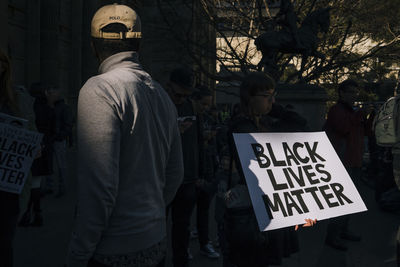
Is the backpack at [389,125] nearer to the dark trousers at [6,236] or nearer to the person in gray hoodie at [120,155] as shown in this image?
the person in gray hoodie at [120,155]

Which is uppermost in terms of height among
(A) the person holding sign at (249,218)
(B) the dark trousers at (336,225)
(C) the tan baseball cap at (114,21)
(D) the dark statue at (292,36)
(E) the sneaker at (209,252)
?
(D) the dark statue at (292,36)

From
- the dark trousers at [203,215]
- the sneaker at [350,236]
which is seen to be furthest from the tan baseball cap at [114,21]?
the sneaker at [350,236]

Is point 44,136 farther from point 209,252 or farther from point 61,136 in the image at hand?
point 209,252

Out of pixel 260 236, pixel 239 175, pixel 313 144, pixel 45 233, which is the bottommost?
pixel 45 233

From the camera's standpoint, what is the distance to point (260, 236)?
8.30 feet

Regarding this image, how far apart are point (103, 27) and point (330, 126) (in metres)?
4.13

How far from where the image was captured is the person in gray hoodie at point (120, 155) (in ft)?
5.22

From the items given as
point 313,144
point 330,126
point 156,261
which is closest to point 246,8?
point 330,126

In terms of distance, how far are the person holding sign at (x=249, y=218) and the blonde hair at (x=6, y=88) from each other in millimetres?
1503

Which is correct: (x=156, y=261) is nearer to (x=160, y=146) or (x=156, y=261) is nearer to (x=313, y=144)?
(x=160, y=146)

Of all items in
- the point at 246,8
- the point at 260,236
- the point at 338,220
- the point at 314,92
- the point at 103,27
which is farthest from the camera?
the point at 246,8

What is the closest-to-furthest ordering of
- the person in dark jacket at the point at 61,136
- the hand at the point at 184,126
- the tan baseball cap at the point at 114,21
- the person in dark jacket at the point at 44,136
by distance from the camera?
the tan baseball cap at the point at 114,21, the hand at the point at 184,126, the person in dark jacket at the point at 44,136, the person in dark jacket at the point at 61,136

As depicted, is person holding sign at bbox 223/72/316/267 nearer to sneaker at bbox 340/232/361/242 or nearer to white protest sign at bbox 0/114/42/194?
white protest sign at bbox 0/114/42/194

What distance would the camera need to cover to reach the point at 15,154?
2.93 meters
